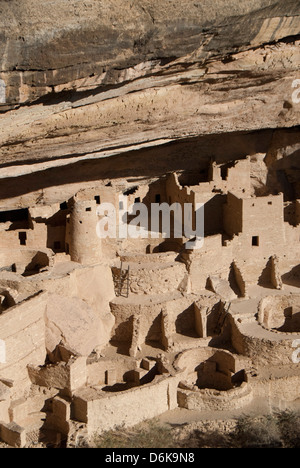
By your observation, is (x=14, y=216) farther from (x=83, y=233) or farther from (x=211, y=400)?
(x=211, y=400)

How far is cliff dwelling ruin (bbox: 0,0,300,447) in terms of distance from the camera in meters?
14.2

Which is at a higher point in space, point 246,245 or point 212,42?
point 212,42

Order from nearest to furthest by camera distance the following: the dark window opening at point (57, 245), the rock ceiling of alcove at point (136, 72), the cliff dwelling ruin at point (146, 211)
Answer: the rock ceiling of alcove at point (136, 72) → the cliff dwelling ruin at point (146, 211) → the dark window opening at point (57, 245)

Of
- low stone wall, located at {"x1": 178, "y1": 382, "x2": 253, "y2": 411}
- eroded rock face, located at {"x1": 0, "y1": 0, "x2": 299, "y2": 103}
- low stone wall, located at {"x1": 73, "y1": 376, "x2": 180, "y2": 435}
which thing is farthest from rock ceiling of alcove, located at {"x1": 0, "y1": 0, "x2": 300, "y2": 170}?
low stone wall, located at {"x1": 178, "y1": 382, "x2": 253, "y2": 411}

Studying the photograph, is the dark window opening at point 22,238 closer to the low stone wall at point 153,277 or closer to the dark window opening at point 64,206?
the dark window opening at point 64,206

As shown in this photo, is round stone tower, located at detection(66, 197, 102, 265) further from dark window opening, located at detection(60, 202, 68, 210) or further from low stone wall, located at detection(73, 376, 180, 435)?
low stone wall, located at detection(73, 376, 180, 435)

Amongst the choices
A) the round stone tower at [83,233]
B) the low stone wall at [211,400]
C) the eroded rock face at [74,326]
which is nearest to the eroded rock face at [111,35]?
the round stone tower at [83,233]

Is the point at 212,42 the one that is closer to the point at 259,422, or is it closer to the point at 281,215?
the point at 281,215

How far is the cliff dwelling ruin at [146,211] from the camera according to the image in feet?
46.5

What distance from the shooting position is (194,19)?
14.2m
